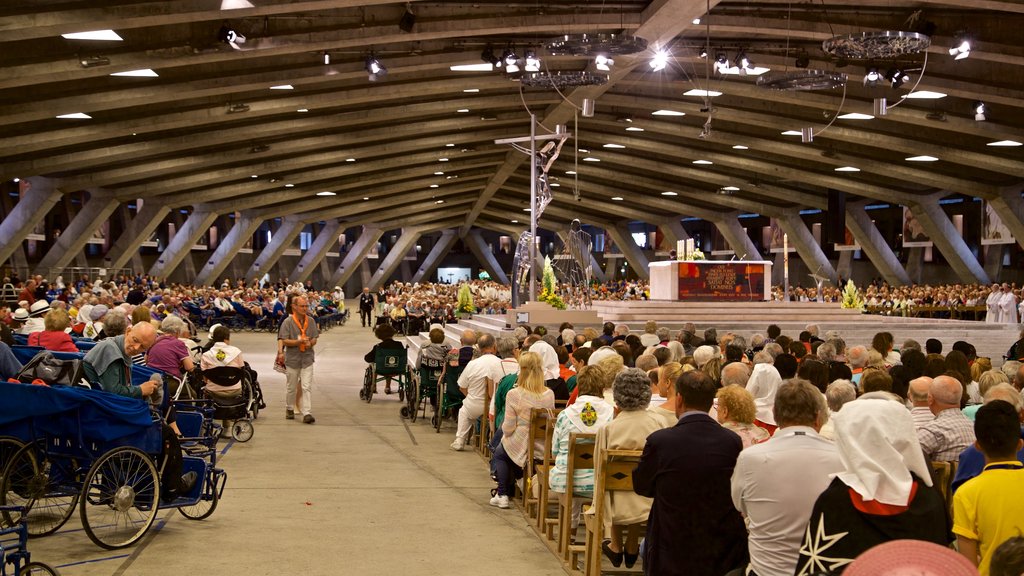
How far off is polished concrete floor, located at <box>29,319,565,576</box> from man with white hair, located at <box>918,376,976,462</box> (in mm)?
2310

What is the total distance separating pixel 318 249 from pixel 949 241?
28325 mm

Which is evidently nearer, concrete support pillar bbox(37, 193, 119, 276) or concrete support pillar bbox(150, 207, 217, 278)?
concrete support pillar bbox(37, 193, 119, 276)

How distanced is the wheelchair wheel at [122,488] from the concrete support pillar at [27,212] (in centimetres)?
2089

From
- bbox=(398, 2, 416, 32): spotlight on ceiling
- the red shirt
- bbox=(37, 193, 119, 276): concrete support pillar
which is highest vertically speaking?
bbox=(398, 2, 416, 32): spotlight on ceiling

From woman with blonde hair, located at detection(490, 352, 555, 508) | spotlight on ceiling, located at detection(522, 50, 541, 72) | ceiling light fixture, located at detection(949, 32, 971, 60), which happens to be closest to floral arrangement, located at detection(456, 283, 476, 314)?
spotlight on ceiling, located at detection(522, 50, 541, 72)

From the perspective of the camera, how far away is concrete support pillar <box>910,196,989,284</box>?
32.3m

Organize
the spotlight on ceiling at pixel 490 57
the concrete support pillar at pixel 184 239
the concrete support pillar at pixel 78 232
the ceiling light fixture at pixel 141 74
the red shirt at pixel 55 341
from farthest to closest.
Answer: the concrete support pillar at pixel 184 239, the concrete support pillar at pixel 78 232, the spotlight on ceiling at pixel 490 57, the ceiling light fixture at pixel 141 74, the red shirt at pixel 55 341

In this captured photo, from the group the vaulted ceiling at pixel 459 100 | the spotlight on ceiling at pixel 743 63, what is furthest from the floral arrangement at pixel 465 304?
the spotlight on ceiling at pixel 743 63

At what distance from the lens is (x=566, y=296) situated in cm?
2409

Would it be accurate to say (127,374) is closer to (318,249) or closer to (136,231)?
(136,231)

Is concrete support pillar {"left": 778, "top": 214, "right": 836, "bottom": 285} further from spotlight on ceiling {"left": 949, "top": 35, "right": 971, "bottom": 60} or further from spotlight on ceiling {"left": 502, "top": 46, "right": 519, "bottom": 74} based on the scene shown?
spotlight on ceiling {"left": 502, "top": 46, "right": 519, "bottom": 74}

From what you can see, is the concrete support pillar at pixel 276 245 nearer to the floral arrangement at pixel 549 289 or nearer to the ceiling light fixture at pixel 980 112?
the floral arrangement at pixel 549 289

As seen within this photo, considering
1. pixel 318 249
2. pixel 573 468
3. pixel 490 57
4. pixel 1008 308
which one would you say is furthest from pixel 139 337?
pixel 318 249

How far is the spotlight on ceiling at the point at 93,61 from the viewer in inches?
595
